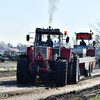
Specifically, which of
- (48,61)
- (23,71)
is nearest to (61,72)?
(48,61)

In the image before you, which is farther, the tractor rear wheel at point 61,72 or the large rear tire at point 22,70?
the large rear tire at point 22,70

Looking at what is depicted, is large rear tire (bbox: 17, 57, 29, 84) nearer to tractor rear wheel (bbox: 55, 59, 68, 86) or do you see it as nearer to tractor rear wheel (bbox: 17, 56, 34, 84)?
tractor rear wheel (bbox: 17, 56, 34, 84)

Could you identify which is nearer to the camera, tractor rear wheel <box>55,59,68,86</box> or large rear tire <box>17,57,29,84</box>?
tractor rear wheel <box>55,59,68,86</box>

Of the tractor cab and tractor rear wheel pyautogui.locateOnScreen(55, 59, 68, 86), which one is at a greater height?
the tractor cab

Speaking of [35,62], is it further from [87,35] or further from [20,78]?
[87,35]

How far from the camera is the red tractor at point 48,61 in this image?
11.9m

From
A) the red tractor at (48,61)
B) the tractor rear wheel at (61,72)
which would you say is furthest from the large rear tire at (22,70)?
the tractor rear wheel at (61,72)

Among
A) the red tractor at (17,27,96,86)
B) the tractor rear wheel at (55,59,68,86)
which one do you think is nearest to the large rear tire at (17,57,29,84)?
the red tractor at (17,27,96,86)

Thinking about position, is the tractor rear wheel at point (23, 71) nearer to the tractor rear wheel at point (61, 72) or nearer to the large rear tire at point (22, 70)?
the large rear tire at point (22, 70)

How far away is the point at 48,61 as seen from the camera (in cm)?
1273

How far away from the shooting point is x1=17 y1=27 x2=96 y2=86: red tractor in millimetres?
11883

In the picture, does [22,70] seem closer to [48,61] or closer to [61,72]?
[48,61]

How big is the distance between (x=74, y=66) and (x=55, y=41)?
1.81 metres

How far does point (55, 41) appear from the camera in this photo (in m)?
13.6
